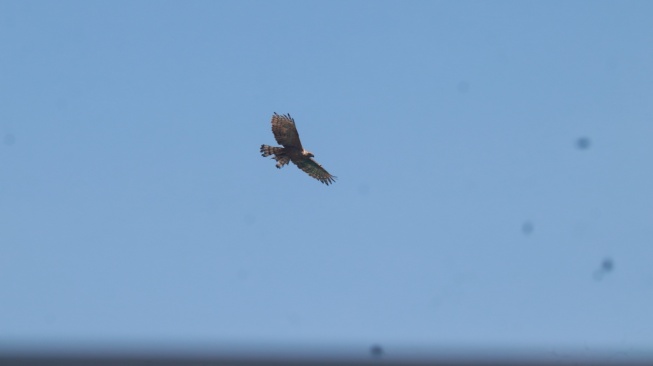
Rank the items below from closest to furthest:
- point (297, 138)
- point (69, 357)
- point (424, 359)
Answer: point (297, 138), point (69, 357), point (424, 359)

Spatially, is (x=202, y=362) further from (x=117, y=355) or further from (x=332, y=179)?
(x=332, y=179)

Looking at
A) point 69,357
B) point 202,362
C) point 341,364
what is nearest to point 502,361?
point 341,364

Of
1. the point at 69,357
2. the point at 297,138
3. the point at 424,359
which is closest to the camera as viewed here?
the point at 297,138
